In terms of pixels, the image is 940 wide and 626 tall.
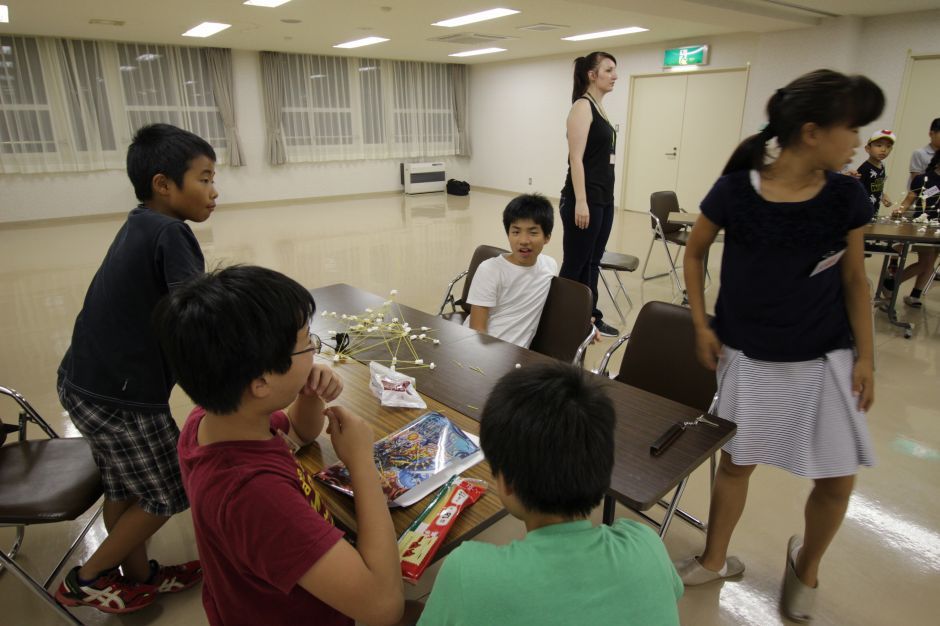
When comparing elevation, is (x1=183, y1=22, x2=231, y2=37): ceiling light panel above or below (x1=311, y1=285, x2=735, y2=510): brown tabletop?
above

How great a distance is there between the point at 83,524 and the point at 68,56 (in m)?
8.70

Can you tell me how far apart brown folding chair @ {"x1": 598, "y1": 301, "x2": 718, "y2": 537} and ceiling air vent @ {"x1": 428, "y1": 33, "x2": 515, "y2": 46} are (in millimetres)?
7170

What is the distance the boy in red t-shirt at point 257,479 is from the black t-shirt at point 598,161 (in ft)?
9.23

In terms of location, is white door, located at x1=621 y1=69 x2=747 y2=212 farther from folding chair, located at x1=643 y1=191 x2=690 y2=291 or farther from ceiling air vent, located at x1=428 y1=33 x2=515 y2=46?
folding chair, located at x1=643 y1=191 x2=690 y2=291

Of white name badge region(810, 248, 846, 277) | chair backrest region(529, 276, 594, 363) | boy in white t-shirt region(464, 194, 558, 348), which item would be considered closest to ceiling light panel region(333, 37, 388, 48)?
boy in white t-shirt region(464, 194, 558, 348)

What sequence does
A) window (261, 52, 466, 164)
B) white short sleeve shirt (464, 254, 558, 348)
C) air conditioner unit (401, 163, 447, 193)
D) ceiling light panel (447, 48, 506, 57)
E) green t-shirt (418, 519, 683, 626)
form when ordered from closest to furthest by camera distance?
1. green t-shirt (418, 519, 683, 626)
2. white short sleeve shirt (464, 254, 558, 348)
3. ceiling light panel (447, 48, 506, 57)
4. window (261, 52, 466, 164)
5. air conditioner unit (401, 163, 447, 193)

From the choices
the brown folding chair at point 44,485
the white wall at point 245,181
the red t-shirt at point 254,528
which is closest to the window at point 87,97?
the white wall at point 245,181

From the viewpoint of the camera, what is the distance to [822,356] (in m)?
1.46

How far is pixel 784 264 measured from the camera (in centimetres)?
139

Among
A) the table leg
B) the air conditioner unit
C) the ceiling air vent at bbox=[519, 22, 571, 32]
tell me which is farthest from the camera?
the air conditioner unit

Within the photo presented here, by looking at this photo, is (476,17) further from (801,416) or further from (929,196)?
(801,416)

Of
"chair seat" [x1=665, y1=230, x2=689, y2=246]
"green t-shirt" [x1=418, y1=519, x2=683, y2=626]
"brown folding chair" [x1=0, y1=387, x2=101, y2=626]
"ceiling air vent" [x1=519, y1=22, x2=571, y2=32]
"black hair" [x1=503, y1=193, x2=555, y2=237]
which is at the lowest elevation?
"brown folding chair" [x1=0, y1=387, x2=101, y2=626]

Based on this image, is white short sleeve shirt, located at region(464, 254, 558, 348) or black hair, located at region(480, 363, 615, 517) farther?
white short sleeve shirt, located at region(464, 254, 558, 348)

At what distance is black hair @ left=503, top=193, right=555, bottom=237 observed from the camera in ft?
8.16
